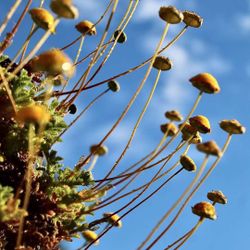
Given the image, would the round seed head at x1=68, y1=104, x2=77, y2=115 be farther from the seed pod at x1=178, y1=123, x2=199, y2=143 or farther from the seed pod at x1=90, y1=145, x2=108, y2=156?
the seed pod at x1=90, y1=145, x2=108, y2=156

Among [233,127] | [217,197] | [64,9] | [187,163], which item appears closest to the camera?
[64,9]

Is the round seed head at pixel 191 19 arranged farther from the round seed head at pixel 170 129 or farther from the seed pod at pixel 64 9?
the seed pod at pixel 64 9

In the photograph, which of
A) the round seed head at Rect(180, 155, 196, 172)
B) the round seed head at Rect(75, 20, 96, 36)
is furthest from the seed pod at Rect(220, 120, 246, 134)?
the round seed head at Rect(75, 20, 96, 36)

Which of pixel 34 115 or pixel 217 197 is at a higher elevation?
pixel 217 197

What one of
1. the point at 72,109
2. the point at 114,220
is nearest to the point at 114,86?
the point at 72,109

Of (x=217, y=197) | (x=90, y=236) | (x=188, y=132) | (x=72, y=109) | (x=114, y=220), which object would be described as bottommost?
(x=90, y=236)

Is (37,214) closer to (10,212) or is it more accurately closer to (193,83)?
(10,212)

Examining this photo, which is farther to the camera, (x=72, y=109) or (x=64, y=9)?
(x=72, y=109)

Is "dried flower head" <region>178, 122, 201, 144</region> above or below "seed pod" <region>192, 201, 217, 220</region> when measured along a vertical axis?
above

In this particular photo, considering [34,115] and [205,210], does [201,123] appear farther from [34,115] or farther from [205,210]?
[34,115]
